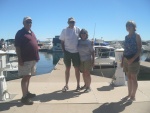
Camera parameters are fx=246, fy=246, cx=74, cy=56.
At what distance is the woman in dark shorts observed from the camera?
562 centimetres

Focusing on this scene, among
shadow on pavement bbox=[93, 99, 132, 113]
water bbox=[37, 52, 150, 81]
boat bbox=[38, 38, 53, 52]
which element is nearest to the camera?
shadow on pavement bbox=[93, 99, 132, 113]

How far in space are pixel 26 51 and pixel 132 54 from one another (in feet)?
8.10

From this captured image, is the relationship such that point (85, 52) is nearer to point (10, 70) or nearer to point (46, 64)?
point (10, 70)

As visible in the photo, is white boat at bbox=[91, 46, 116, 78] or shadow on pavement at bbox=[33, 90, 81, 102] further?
white boat at bbox=[91, 46, 116, 78]

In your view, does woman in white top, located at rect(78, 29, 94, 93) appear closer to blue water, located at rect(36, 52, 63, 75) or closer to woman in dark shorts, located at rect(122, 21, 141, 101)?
woman in dark shorts, located at rect(122, 21, 141, 101)

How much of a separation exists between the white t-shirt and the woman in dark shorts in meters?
1.46

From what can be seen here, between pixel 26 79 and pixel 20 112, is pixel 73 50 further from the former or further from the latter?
pixel 20 112

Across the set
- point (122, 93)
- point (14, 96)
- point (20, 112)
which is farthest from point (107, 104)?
point (14, 96)

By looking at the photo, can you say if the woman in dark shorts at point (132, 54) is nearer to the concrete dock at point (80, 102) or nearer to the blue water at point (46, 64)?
the concrete dock at point (80, 102)

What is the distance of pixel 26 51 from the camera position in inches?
221

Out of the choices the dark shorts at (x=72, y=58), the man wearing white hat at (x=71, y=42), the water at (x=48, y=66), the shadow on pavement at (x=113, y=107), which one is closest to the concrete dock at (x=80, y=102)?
the shadow on pavement at (x=113, y=107)

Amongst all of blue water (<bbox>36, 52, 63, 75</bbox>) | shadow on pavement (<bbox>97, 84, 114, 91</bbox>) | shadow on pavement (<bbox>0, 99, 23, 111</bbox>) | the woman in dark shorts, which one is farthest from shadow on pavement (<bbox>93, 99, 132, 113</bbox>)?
blue water (<bbox>36, 52, 63, 75</bbox>)

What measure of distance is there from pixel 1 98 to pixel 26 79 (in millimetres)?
788

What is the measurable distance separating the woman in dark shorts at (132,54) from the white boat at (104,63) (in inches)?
454
